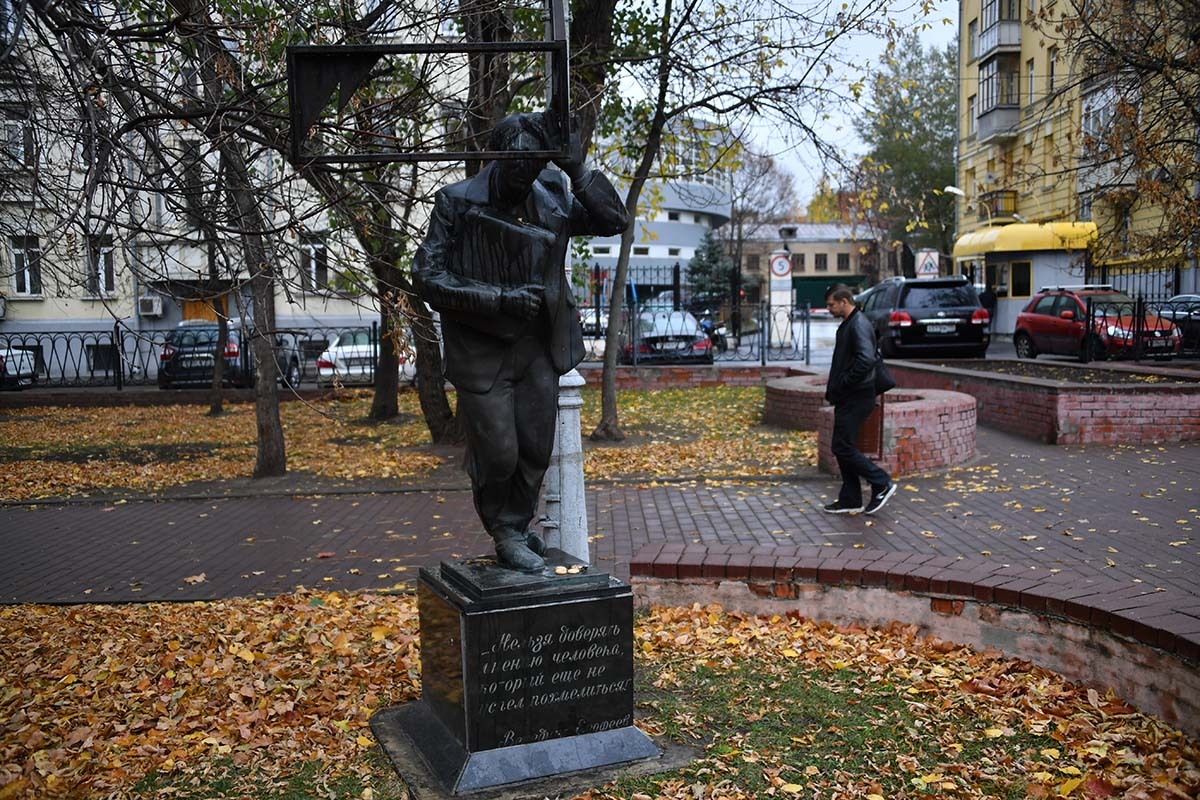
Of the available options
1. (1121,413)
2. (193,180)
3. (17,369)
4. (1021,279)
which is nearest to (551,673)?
(193,180)

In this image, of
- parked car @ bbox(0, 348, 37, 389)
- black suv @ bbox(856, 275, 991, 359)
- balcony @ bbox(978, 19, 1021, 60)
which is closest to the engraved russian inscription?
black suv @ bbox(856, 275, 991, 359)

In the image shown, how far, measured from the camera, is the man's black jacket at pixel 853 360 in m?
8.59

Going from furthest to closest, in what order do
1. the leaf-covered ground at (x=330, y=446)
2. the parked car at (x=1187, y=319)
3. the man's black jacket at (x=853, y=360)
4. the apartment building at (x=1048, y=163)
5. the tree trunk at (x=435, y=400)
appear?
the parked car at (x=1187, y=319) → the tree trunk at (x=435, y=400) → the apartment building at (x=1048, y=163) → the leaf-covered ground at (x=330, y=446) → the man's black jacket at (x=853, y=360)

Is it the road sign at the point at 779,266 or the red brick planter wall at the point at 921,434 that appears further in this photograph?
the road sign at the point at 779,266

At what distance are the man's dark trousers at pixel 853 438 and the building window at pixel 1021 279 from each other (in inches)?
1163

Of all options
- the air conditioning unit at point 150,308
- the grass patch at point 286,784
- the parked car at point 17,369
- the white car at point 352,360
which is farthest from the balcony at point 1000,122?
the grass patch at point 286,784

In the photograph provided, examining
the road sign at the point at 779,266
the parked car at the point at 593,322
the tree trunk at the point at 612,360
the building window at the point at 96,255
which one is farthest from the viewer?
the road sign at the point at 779,266

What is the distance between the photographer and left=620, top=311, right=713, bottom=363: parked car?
23.6 metres

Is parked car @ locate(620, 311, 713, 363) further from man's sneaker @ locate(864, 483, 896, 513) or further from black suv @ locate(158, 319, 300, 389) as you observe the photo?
man's sneaker @ locate(864, 483, 896, 513)

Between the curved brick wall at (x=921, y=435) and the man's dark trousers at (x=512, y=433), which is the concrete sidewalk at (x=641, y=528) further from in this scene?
the man's dark trousers at (x=512, y=433)

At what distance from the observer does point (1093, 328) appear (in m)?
21.0

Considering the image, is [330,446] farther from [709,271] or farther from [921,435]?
[709,271]

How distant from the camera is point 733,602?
611 cm

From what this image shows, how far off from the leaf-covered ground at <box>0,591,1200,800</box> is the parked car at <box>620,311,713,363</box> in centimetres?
1755
